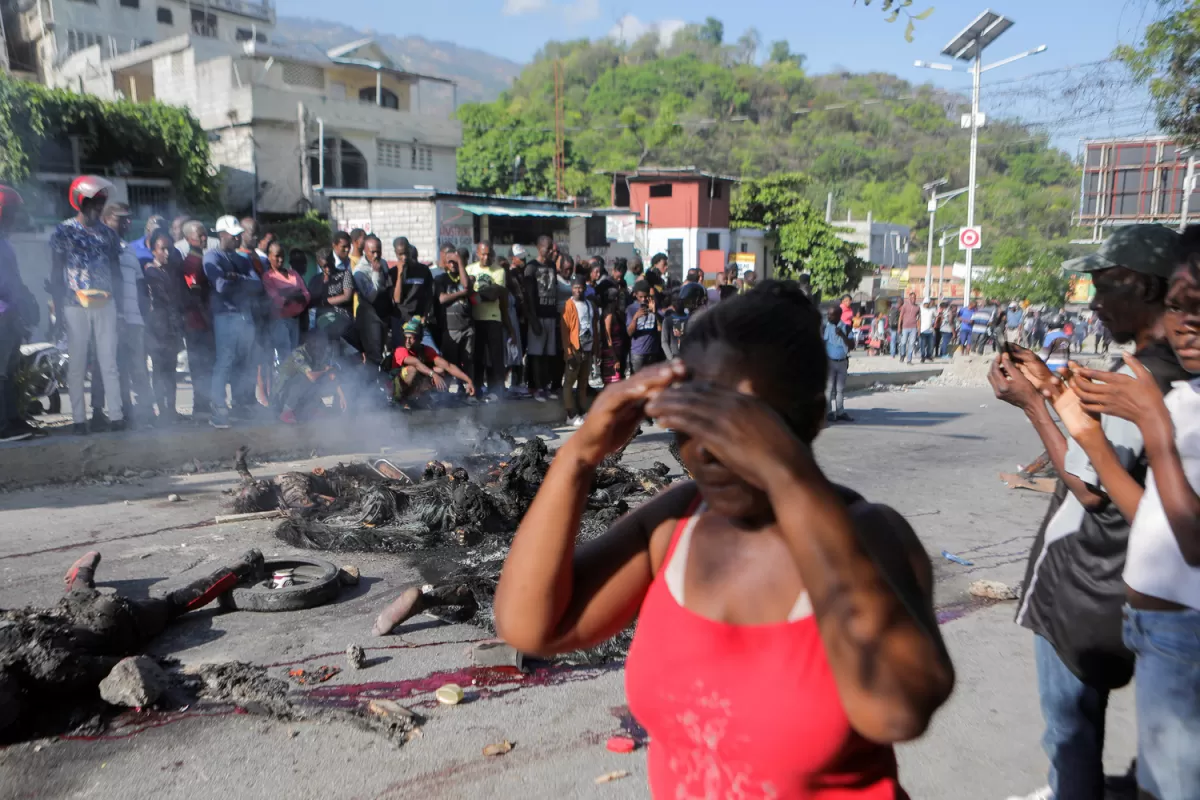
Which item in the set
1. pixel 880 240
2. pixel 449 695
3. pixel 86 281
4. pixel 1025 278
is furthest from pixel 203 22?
pixel 449 695

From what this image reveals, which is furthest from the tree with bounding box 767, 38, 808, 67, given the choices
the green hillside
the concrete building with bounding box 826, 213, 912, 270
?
the concrete building with bounding box 826, 213, 912, 270

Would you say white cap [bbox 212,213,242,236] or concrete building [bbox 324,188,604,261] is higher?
concrete building [bbox 324,188,604,261]

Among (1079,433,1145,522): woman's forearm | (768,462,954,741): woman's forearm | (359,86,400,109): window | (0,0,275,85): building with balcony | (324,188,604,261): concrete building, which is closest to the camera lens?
(768,462,954,741): woman's forearm

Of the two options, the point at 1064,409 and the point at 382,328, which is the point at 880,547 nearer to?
the point at 1064,409

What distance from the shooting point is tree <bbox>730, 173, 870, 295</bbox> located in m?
46.3

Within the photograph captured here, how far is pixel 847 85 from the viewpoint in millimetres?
172250

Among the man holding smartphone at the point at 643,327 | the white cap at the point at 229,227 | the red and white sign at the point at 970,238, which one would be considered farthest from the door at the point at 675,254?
the white cap at the point at 229,227

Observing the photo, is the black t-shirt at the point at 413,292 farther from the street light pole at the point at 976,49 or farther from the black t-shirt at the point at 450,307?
the street light pole at the point at 976,49

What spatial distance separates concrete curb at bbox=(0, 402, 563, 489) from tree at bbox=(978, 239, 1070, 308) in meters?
31.5

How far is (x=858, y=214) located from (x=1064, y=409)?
321 ft

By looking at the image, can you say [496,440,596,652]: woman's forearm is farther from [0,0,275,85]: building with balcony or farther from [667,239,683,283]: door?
[0,0,275,85]: building with balcony

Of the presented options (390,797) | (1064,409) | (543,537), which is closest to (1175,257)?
(1064,409)

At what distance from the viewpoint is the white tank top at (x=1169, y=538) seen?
2.20 metres

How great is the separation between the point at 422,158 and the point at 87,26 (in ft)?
84.6
